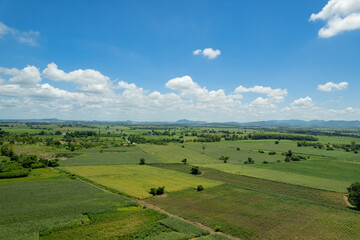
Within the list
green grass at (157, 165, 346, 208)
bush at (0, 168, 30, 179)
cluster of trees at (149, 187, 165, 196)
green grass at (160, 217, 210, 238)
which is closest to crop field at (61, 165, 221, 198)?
cluster of trees at (149, 187, 165, 196)

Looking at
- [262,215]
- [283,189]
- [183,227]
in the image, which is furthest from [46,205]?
[283,189]

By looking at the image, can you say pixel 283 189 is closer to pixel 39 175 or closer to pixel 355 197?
pixel 355 197

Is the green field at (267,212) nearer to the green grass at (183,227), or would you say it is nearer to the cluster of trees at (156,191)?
the cluster of trees at (156,191)

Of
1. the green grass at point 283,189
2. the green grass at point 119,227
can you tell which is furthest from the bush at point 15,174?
the green grass at point 283,189

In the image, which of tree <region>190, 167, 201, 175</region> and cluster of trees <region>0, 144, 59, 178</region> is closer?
cluster of trees <region>0, 144, 59, 178</region>

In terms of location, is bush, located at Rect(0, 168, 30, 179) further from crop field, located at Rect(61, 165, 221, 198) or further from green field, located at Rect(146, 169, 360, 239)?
green field, located at Rect(146, 169, 360, 239)

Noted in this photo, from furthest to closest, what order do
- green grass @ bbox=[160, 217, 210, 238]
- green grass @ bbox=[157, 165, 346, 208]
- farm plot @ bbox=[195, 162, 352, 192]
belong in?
farm plot @ bbox=[195, 162, 352, 192] < green grass @ bbox=[157, 165, 346, 208] < green grass @ bbox=[160, 217, 210, 238]

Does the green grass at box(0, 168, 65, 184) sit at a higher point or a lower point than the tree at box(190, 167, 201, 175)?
lower
